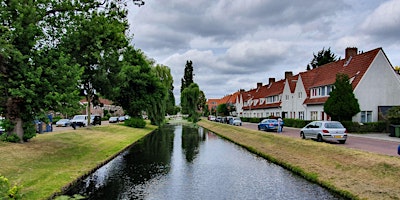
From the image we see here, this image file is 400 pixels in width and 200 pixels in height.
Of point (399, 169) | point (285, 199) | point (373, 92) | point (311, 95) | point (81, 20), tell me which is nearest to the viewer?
point (285, 199)

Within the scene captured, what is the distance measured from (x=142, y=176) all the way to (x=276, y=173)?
6521mm

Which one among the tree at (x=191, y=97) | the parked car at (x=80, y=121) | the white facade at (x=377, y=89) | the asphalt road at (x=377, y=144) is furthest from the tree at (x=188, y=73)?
the asphalt road at (x=377, y=144)

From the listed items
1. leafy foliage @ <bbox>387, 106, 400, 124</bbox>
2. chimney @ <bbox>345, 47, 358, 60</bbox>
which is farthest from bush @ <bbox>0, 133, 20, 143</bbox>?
chimney @ <bbox>345, 47, 358, 60</bbox>

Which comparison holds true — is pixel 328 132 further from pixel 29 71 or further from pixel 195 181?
pixel 29 71

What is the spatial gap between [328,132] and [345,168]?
872cm

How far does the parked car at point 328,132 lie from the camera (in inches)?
877

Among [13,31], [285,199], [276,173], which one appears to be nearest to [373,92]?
[276,173]

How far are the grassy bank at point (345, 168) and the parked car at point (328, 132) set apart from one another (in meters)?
2.39

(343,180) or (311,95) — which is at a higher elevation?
(311,95)

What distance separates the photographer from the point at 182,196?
11.2 metres

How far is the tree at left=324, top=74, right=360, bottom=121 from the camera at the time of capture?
3408cm

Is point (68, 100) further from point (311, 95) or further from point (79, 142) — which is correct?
point (311, 95)

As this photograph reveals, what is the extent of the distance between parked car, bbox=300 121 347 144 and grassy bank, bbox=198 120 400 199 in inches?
94.1

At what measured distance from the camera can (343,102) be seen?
34188 millimetres
